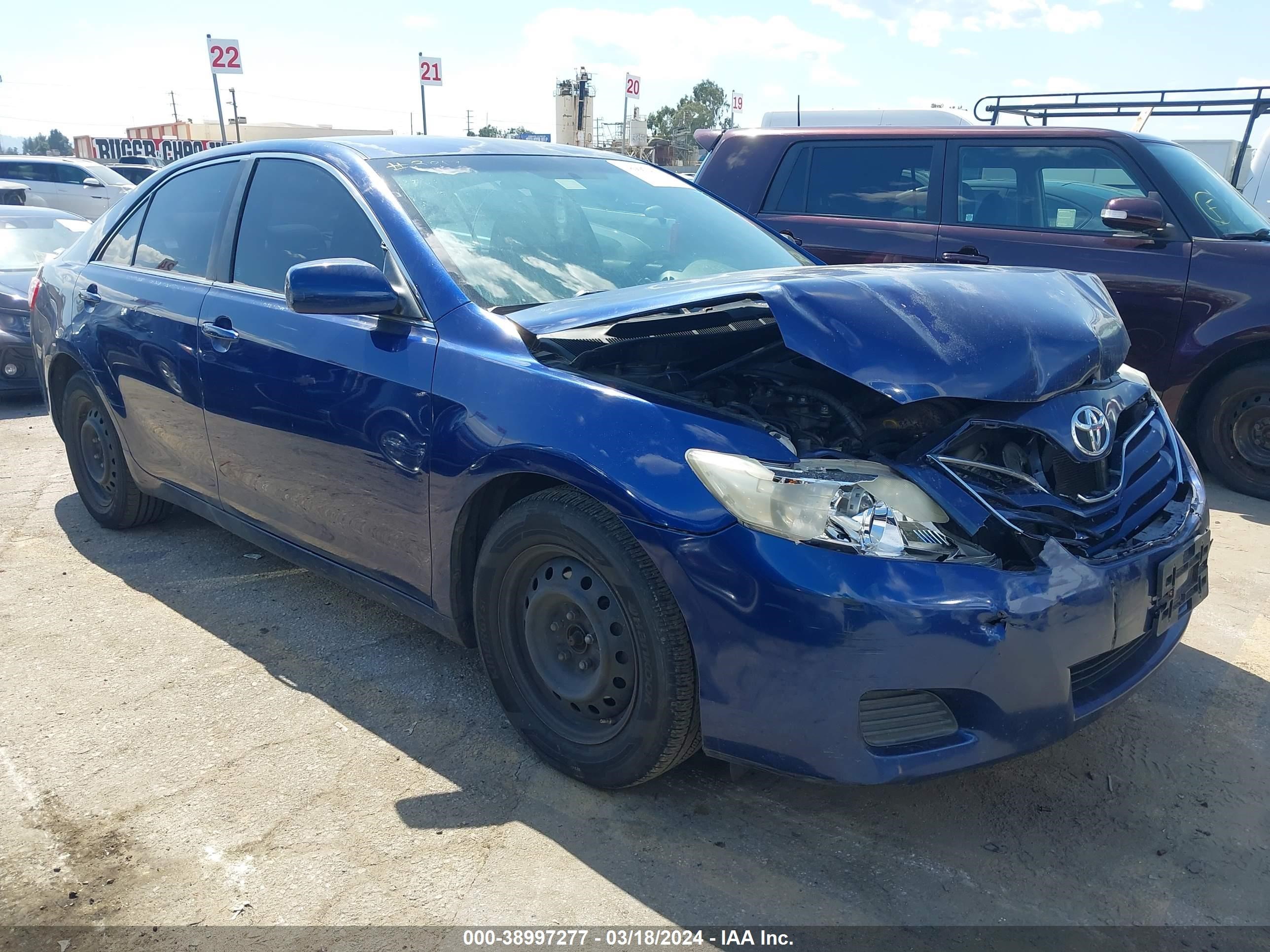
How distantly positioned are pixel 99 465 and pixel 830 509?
13.0ft

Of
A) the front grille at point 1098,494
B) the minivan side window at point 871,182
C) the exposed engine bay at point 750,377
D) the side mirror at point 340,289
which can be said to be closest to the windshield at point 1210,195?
the minivan side window at point 871,182

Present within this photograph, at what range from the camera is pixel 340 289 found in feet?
9.35

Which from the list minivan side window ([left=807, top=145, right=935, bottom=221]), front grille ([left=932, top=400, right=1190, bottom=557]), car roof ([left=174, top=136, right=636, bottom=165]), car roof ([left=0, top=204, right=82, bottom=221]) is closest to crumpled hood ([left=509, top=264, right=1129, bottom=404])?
front grille ([left=932, top=400, right=1190, bottom=557])

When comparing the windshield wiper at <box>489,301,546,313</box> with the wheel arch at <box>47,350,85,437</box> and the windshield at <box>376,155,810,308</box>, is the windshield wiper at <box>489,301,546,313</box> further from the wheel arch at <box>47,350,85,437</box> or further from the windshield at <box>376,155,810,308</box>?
the wheel arch at <box>47,350,85,437</box>

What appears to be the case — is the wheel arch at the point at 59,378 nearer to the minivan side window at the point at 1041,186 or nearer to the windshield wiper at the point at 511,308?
the windshield wiper at the point at 511,308

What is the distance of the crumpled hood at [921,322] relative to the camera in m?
2.31

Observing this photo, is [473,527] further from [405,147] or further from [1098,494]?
[1098,494]

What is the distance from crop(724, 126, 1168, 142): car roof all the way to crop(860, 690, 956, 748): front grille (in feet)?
14.9

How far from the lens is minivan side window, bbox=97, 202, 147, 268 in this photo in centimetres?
441

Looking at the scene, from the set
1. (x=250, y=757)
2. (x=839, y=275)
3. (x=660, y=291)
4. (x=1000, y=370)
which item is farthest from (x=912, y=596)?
(x=250, y=757)

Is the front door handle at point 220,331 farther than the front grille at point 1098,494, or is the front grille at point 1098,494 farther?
the front door handle at point 220,331

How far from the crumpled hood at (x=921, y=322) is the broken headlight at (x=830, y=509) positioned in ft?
0.79

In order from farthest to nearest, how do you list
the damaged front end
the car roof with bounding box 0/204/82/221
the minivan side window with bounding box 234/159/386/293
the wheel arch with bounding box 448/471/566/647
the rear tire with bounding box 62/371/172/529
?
the car roof with bounding box 0/204/82/221, the rear tire with bounding box 62/371/172/529, the minivan side window with bounding box 234/159/386/293, the wheel arch with bounding box 448/471/566/647, the damaged front end

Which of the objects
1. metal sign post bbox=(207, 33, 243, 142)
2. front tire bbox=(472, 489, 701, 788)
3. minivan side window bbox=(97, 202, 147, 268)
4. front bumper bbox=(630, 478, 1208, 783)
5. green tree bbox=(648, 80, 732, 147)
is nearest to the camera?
front bumper bbox=(630, 478, 1208, 783)
